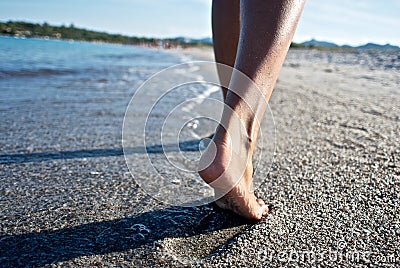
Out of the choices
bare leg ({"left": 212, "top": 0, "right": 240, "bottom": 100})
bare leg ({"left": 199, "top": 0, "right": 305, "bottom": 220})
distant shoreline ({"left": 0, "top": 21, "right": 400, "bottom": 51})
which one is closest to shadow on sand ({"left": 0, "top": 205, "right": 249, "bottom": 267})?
bare leg ({"left": 199, "top": 0, "right": 305, "bottom": 220})

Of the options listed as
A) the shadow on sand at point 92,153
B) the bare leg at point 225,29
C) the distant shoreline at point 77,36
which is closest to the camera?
the bare leg at point 225,29

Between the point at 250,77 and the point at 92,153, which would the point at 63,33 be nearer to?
the point at 92,153

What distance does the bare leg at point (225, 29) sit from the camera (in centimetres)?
120

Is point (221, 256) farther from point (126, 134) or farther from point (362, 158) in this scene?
point (126, 134)

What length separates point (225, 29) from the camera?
124 cm

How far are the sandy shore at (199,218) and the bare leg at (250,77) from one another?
0.17m

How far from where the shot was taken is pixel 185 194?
1.24 metres

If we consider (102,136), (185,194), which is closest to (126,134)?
(102,136)

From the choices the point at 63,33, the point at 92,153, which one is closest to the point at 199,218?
the point at 92,153

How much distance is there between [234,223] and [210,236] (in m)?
0.10

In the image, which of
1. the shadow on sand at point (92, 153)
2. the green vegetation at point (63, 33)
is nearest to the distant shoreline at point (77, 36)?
the green vegetation at point (63, 33)

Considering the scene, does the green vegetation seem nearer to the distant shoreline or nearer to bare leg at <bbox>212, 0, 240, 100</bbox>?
the distant shoreline

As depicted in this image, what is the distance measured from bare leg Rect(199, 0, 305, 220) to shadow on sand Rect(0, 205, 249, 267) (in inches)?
5.2

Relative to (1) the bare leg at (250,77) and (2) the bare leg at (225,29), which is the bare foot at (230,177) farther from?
(2) the bare leg at (225,29)
